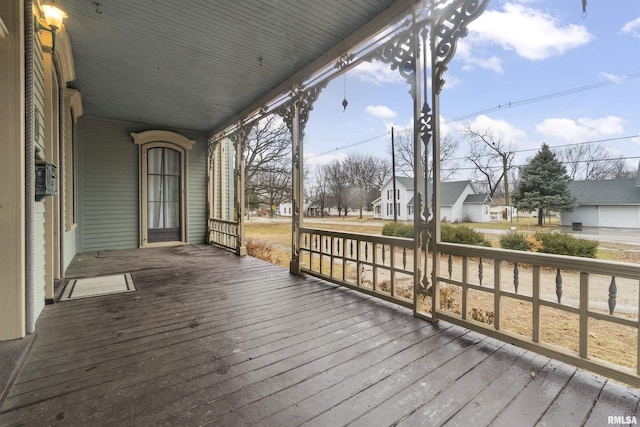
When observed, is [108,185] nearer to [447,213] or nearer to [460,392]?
[447,213]

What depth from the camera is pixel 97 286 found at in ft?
12.1

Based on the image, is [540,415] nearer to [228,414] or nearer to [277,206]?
[228,414]

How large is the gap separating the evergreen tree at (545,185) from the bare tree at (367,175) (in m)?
2.31

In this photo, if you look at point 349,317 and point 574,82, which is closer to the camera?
point 574,82

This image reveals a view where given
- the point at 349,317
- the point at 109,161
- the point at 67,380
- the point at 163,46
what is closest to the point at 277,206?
the point at 109,161

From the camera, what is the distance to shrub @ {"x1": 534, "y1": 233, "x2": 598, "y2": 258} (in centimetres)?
305

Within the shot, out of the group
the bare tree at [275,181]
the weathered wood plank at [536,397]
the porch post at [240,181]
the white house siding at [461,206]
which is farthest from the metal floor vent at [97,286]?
the bare tree at [275,181]

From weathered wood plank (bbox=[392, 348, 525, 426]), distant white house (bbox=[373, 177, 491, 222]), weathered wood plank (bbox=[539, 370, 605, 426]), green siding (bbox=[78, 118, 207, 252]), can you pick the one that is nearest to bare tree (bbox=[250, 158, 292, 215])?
green siding (bbox=[78, 118, 207, 252])

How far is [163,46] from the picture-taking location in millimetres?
3541

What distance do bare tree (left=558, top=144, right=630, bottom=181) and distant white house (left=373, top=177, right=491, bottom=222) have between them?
95cm

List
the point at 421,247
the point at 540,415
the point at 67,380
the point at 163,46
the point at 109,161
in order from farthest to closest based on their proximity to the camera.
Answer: the point at 109,161 < the point at 163,46 < the point at 421,247 < the point at 67,380 < the point at 540,415

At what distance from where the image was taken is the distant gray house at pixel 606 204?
2096 mm

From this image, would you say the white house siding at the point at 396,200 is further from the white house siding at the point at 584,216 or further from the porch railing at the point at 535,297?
the white house siding at the point at 584,216

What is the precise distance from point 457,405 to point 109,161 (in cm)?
744
